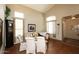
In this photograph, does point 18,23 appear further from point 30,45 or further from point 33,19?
point 30,45

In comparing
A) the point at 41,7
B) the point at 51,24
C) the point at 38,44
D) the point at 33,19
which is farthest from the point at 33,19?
the point at 38,44

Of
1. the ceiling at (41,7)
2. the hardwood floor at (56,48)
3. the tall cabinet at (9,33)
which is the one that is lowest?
the hardwood floor at (56,48)

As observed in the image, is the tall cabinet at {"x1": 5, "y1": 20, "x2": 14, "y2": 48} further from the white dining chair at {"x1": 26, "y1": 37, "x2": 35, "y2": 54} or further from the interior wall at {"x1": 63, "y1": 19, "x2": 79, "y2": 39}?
the interior wall at {"x1": 63, "y1": 19, "x2": 79, "y2": 39}

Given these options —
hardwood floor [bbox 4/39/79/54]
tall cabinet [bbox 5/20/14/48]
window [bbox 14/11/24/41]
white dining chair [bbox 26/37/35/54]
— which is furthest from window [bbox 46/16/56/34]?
tall cabinet [bbox 5/20/14/48]

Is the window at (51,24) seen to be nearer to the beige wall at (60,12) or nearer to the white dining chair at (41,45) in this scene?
the beige wall at (60,12)

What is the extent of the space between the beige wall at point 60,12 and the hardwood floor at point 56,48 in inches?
7.8

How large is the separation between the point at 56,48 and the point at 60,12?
104 cm

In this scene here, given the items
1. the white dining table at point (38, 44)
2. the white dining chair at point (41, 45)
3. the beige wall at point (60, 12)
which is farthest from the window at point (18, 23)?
the beige wall at point (60, 12)

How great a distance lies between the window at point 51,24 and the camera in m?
3.91

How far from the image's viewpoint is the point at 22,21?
12.5ft

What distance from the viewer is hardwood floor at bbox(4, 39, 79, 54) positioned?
3.69 m

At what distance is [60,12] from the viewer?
12.6ft

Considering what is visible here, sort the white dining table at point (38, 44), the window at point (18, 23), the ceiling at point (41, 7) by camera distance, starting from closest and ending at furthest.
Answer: the ceiling at point (41, 7), the window at point (18, 23), the white dining table at point (38, 44)

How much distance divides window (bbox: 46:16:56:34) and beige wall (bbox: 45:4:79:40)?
3.8 inches
